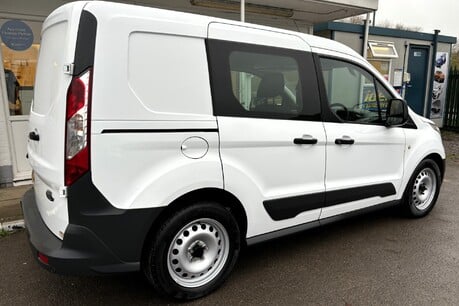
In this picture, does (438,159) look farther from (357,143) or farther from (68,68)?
(68,68)

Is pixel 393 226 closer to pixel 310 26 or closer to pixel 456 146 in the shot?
pixel 310 26

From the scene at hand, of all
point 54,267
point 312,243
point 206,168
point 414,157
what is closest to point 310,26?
point 414,157

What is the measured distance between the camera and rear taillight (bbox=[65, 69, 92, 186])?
2150mm

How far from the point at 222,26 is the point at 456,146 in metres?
8.88

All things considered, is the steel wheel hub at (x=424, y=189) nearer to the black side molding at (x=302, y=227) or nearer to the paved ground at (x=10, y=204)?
the black side molding at (x=302, y=227)

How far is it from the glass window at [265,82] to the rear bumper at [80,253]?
1.25 metres

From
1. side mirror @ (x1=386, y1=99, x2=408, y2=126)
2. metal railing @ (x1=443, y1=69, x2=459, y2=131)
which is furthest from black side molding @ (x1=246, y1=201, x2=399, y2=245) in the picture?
metal railing @ (x1=443, y1=69, x2=459, y2=131)

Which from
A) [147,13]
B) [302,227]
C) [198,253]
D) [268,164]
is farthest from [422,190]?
[147,13]

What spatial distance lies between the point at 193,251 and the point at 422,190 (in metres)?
3.08

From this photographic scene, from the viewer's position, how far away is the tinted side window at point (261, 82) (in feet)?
8.72

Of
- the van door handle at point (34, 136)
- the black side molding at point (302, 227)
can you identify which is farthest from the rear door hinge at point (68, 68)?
the black side molding at point (302, 227)

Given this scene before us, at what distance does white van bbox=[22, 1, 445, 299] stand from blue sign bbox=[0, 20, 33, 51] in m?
2.87

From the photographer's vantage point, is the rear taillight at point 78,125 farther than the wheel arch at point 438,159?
No

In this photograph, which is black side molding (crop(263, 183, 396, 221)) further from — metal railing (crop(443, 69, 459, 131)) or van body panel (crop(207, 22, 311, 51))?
metal railing (crop(443, 69, 459, 131))
